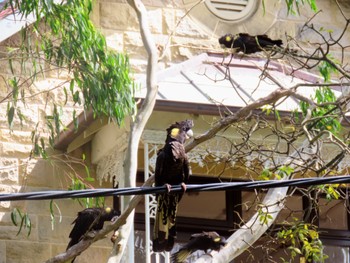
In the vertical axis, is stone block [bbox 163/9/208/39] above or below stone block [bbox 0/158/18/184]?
→ above

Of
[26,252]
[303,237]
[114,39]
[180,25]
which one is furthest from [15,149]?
[303,237]

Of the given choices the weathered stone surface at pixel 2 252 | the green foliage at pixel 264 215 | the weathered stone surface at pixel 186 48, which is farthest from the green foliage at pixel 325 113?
the weathered stone surface at pixel 2 252

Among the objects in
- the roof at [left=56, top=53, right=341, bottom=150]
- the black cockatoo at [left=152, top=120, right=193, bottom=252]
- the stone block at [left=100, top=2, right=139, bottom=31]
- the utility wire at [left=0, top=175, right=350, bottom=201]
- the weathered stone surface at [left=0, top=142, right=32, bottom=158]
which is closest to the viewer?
the utility wire at [left=0, top=175, right=350, bottom=201]

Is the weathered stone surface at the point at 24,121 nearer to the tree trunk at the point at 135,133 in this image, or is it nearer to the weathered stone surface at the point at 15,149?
the weathered stone surface at the point at 15,149

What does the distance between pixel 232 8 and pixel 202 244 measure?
4487mm

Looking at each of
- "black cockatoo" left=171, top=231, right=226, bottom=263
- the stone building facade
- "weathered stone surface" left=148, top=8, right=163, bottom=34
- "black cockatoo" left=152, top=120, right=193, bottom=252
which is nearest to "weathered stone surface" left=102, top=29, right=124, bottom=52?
the stone building facade

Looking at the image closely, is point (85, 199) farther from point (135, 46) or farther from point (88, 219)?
point (135, 46)

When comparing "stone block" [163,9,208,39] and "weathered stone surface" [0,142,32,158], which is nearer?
"weathered stone surface" [0,142,32,158]

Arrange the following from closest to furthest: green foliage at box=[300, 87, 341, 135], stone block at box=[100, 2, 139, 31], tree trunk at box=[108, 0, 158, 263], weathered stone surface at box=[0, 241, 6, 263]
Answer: tree trunk at box=[108, 0, 158, 263] < green foliage at box=[300, 87, 341, 135] < weathered stone surface at box=[0, 241, 6, 263] < stone block at box=[100, 2, 139, 31]

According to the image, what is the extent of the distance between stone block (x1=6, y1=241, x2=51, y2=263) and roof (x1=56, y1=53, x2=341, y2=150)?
43.3 inches

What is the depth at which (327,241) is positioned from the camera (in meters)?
15.7

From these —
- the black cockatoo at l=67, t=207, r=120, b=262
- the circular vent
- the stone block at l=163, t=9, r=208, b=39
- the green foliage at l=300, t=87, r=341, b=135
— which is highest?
the circular vent

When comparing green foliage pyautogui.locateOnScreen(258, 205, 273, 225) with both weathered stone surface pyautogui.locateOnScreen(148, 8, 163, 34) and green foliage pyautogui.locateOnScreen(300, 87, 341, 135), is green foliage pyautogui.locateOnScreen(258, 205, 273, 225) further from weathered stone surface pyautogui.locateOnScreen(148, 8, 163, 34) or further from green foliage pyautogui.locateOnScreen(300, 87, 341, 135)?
weathered stone surface pyautogui.locateOnScreen(148, 8, 163, 34)

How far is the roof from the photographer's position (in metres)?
14.1
